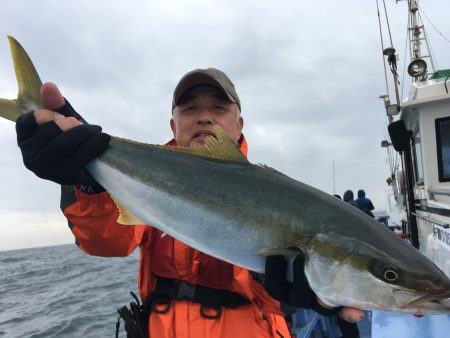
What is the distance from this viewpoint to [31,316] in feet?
45.7

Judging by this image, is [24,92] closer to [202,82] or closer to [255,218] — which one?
[202,82]

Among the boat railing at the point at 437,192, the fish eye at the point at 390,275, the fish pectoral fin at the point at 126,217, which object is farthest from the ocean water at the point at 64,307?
the fish eye at the point at 390,275

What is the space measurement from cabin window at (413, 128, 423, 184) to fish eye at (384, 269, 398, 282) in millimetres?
6856

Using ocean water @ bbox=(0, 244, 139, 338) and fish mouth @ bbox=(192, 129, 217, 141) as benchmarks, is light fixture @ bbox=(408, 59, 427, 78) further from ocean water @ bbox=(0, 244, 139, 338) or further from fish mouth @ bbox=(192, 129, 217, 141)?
ocean water @ bbox=(0, 244, 139, 338)

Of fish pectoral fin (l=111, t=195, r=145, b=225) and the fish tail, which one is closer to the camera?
fish pectoral fin (l=111, t=195, r=145, b=225)

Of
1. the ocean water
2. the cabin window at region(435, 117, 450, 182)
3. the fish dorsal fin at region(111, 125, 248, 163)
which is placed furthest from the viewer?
the ocean water

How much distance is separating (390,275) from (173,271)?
1.61 meters

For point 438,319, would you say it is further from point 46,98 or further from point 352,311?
point 46,98

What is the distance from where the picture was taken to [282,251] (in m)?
2.12

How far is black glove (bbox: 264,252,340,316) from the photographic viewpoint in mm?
2164

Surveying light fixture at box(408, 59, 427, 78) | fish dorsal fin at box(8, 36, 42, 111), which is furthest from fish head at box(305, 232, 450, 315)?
light fixture at box(408, 59, 427, 78)

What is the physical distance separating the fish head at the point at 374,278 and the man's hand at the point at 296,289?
0.22 feet

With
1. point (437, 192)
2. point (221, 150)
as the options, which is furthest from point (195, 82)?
point (437, 192)

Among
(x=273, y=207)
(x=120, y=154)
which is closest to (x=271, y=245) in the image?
(x=273, y=207)
